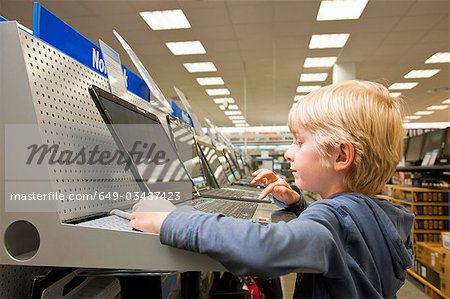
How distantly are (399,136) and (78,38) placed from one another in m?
0.99

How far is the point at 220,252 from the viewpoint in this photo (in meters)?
0.54

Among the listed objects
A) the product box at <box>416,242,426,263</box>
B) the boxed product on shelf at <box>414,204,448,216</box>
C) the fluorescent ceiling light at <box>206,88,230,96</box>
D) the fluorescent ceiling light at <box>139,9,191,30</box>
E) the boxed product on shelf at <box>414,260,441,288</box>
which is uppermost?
the fluorescent ceiling light at <box>139,9,191,30</box>

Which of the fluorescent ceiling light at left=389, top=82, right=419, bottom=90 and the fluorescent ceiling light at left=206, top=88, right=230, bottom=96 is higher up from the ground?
the fluorescent ceiling light at left=389, top=82, right=419, bottom=90

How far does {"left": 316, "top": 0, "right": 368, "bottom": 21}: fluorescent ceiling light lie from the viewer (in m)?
4.37

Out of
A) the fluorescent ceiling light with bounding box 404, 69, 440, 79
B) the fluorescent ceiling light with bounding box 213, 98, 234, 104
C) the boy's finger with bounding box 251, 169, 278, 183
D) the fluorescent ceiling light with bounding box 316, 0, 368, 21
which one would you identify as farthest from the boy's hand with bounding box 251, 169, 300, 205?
the fluorescent ceiling light with bounding box 213, 98, 234, 104

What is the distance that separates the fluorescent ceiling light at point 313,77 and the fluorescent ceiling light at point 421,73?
189 cm

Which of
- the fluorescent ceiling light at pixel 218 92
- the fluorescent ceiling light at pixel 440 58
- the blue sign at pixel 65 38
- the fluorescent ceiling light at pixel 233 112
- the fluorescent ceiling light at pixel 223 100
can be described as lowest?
the blue sign at pixel 65 38

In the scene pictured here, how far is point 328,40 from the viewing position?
5.68 meters

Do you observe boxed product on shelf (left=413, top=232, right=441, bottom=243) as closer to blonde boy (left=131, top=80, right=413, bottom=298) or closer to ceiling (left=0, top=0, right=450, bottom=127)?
ceiling (left=0, top=0, right=450, bottom=127)

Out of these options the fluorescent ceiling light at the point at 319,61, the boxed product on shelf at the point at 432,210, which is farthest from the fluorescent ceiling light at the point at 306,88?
the boxed product on shelf at the point at 432,210

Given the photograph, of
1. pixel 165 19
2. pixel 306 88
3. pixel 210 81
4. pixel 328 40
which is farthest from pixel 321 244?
pixel 306 88

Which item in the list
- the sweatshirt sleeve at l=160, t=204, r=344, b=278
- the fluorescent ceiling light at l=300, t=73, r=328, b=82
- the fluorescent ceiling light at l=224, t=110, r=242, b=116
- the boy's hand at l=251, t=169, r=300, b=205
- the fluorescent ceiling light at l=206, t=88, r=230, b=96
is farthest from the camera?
the fluorescent ceiling light at l=224, t=110, r=242, b=116

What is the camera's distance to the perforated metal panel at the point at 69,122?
69 centimetres

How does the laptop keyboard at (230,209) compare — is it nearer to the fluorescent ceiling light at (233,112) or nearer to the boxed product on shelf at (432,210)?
the boxed product on shelf at (432,210)
